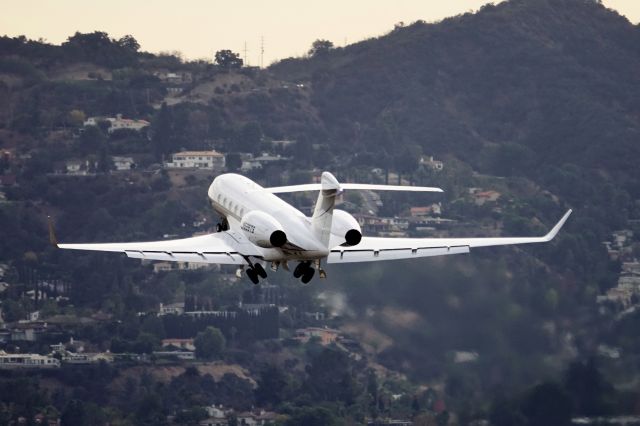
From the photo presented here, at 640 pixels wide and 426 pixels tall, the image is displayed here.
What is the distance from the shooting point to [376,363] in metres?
141

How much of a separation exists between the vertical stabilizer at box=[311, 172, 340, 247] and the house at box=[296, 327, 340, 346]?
84.9 meters

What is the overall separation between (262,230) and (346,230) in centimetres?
358

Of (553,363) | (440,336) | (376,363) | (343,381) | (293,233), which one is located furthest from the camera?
(343,381)

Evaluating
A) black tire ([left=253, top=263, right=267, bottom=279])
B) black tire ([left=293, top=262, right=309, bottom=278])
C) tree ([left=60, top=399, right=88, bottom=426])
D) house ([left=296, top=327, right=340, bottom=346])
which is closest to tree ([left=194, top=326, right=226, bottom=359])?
house ([left=296, top=327, right=340, bottom=346])

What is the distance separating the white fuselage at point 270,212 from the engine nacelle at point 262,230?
475 millimetres

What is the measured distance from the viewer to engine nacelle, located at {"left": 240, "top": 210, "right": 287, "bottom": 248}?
83875 millimetres

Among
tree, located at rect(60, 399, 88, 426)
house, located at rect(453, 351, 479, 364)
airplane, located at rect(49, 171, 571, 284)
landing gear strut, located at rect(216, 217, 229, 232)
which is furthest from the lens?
tree, located at rect(60, 399, 88, 426)

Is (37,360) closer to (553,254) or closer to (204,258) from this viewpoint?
(553,254)

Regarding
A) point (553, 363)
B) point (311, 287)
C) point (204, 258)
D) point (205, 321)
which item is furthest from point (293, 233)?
point (205, 321)

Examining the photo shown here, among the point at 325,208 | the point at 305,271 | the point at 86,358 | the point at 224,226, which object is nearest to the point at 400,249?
the point at 305,271

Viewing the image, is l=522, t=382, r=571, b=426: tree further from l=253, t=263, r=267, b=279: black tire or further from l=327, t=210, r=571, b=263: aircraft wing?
l=253, t=263, r=267, b=279: black tire

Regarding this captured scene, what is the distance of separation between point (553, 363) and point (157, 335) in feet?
264

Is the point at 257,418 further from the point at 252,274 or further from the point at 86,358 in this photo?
the point at 252,274

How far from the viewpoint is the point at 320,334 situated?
17488 centimetres
